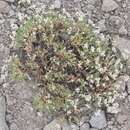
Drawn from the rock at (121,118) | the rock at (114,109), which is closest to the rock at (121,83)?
the rock at (114,109)

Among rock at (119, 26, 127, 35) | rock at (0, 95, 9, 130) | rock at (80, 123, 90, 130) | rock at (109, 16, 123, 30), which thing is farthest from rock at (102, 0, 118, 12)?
rock at (0, 95, 9, 130)

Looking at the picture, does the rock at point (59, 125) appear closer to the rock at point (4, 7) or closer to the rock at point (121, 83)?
the rock at point (121, 83)

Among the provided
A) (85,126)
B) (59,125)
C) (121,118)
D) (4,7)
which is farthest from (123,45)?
(4,7)

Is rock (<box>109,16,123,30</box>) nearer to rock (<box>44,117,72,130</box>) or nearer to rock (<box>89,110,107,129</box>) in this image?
rock (<box>89,110,107,129</box>)

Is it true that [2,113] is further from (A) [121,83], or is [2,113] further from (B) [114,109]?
(A) [121,83]

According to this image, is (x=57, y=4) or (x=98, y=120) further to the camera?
(x=57, y=4)

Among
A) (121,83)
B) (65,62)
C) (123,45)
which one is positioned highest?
(123,45)
